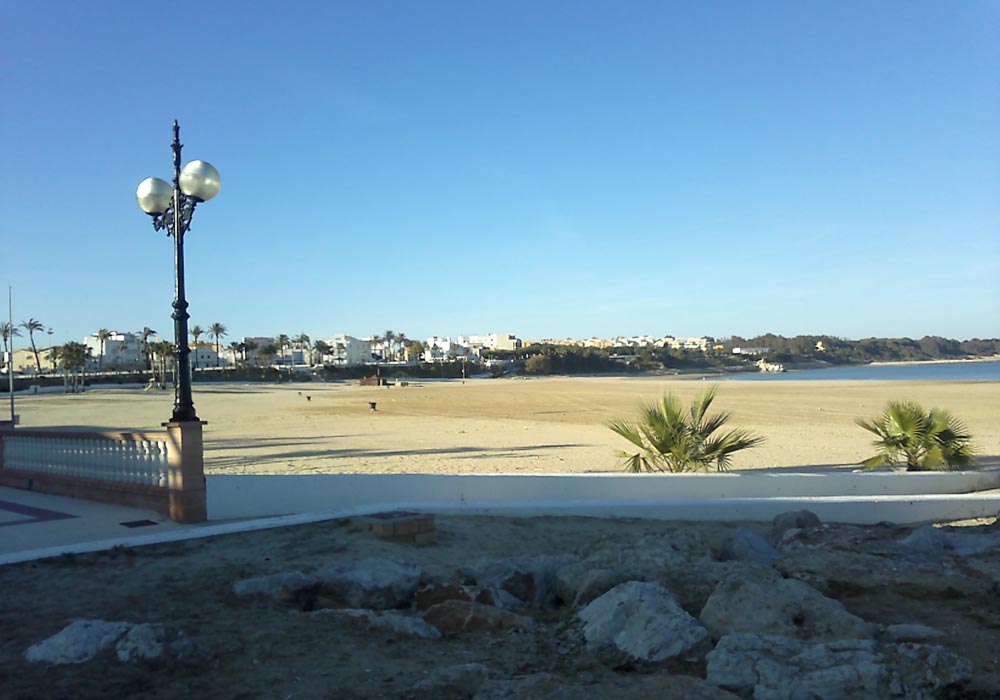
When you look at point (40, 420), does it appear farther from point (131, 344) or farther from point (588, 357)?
point (131, 344)

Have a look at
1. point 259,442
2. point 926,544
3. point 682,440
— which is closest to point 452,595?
point 926,544

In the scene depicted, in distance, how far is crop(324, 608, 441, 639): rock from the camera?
460cm

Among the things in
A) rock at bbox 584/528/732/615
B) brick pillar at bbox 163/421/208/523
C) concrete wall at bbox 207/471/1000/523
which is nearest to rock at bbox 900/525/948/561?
rock at bbox 584/528/732/615

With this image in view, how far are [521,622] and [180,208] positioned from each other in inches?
241

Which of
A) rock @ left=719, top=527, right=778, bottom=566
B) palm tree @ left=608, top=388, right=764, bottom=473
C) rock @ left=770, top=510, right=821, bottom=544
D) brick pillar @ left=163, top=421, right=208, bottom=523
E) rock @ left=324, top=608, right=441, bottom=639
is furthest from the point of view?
palm tree @ left=608, top=388, right=764, bottom=473

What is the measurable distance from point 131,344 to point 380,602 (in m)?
173

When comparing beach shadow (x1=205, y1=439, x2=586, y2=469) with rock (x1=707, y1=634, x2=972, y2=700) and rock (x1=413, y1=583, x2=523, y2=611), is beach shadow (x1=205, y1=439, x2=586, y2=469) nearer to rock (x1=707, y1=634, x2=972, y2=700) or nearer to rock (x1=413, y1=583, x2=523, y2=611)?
rock (x1=413, y1=583, x2=523, y2=611)

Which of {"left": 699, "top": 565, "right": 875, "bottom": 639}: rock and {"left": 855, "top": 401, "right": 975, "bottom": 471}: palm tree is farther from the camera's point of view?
{"left": 855, "top": 401, "right": 975, "bottom": 471}: palm tree

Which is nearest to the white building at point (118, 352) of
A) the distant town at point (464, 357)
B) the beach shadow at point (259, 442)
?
the distant town at point (464, 357)

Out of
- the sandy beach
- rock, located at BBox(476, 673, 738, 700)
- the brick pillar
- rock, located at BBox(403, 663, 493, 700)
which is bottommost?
the sandy beach

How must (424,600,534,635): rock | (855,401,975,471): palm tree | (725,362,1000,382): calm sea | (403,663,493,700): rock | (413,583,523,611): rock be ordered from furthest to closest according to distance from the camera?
(725,362,1000,382): calm sea, (855,401,975,471): palm tree, (413,583,523,611): rock, (424,600,534,635): rock, (403,663,493,700): rock

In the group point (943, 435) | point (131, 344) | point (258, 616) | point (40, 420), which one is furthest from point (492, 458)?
point (131, 344)

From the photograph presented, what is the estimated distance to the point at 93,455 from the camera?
945 cm

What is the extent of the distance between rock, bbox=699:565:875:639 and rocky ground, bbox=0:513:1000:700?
0.01 metres
